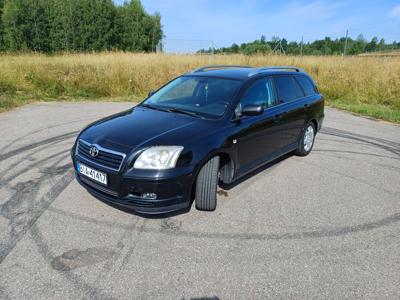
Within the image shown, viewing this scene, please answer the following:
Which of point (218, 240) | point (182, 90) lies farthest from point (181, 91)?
point (218, 240)

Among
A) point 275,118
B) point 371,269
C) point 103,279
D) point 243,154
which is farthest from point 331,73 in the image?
point 103,279

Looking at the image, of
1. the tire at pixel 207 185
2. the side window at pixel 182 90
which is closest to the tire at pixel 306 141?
the side window at pixel 182 90

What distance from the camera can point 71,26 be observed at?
4697cm

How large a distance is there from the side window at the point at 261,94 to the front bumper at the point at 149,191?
1443 mm

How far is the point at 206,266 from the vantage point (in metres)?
2.68

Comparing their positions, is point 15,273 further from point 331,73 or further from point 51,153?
point 331,73

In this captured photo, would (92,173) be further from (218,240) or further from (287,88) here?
(287,88)

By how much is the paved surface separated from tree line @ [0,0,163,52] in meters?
41.8

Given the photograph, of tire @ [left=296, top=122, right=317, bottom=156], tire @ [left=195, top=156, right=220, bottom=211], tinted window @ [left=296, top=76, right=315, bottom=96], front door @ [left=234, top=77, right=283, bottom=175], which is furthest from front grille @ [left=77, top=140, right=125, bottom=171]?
tinted window @ [left=296, top=76, right=315, bottom=96]

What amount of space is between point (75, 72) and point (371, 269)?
13602mm

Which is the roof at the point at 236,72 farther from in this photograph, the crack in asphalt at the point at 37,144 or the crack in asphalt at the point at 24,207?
the crack in asphalt at the point at 37,144

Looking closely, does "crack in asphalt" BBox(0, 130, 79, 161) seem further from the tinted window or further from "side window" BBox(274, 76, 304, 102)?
the tinted window

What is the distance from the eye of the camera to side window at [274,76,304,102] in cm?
477

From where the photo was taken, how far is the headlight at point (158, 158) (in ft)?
9.89
